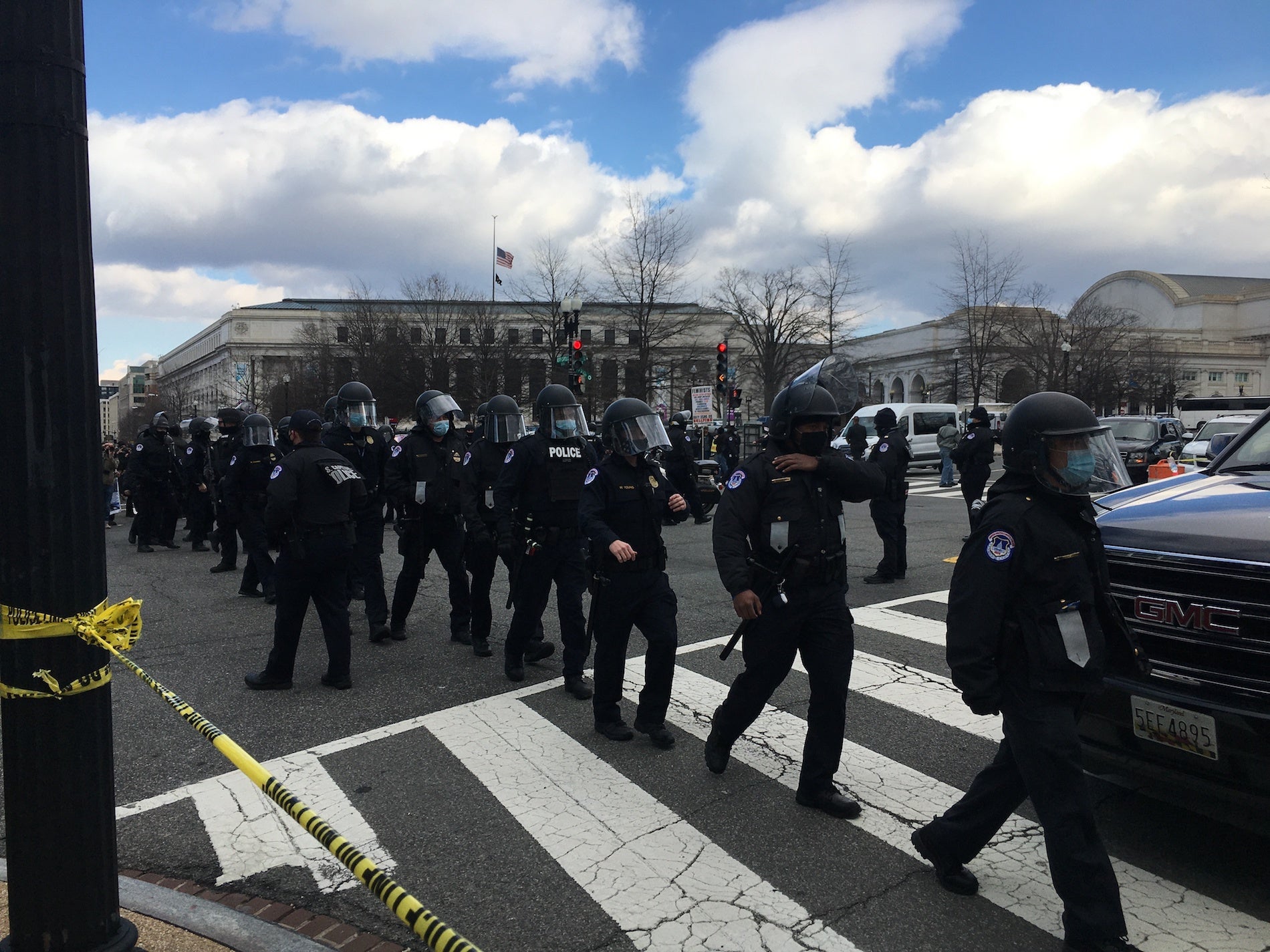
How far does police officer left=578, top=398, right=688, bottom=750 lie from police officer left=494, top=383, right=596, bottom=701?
777 millimetres

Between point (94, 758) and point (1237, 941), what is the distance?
3692 mm

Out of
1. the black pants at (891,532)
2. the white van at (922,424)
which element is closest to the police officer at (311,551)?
the black pants at (891,532)

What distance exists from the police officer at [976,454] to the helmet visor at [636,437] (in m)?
8.10

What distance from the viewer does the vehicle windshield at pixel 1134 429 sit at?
944 inches

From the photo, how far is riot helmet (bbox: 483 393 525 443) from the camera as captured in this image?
291 inches

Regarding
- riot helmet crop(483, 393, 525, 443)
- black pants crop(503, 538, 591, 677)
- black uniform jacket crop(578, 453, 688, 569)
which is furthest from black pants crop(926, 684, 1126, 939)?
riot helmet crop(483, 393, 525, 443)

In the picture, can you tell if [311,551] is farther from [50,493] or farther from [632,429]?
[50,493]

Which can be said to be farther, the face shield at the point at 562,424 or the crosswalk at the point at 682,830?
the face shield at the point at 562,424

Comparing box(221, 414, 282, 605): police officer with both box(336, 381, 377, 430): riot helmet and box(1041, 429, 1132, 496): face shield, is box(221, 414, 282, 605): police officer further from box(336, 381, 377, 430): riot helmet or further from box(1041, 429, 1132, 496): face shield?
box(1041, 429, 1132, 496): face shield

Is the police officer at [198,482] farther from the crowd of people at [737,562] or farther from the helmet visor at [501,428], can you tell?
the helmet visor at [501,428]

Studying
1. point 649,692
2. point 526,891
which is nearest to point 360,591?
point 649,692

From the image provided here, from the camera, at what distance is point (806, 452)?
4.30 metres

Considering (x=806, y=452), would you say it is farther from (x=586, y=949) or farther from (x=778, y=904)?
(x=586, y=949)

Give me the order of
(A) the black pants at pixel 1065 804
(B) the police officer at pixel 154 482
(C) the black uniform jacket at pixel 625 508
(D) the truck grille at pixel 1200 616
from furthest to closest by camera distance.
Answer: (B) the police officer at pixel 154 482 < (C) the black uniform jacket at pixel 625 508 < (D) the truck grille at pixel 1200 616 < (A) the black pants at pixel 1065 804
